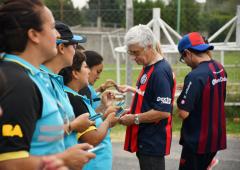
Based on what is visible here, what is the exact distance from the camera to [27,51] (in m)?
2.11

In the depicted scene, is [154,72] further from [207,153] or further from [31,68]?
[31,68]

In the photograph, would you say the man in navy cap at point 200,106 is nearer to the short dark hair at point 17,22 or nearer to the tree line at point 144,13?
the short dark hair at point 17,22

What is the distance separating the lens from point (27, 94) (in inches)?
75.5

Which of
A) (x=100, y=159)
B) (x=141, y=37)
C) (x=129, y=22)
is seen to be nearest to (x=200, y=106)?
(x=141, y=37)

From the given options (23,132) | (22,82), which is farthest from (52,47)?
(23,132)

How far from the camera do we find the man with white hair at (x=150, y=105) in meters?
4.08

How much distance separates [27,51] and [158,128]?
2.28 meters

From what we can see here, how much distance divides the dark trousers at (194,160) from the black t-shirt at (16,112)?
2.68 m

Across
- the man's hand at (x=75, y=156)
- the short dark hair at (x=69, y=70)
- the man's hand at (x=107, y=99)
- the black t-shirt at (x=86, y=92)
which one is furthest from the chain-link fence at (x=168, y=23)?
the man's hand at (x=75, y=156)

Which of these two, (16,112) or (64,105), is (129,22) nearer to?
(64,105)

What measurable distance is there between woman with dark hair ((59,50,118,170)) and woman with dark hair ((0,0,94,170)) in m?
0.83

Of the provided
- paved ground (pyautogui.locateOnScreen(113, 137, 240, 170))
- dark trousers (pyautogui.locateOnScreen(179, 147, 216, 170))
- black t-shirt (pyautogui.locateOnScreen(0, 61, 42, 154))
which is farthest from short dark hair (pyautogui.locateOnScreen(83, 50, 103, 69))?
paved ground (pyautogui.locateOnScreen(113, 137, 240, 170))

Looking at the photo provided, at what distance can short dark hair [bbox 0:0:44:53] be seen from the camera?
204 cm

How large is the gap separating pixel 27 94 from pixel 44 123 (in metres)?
0.19
